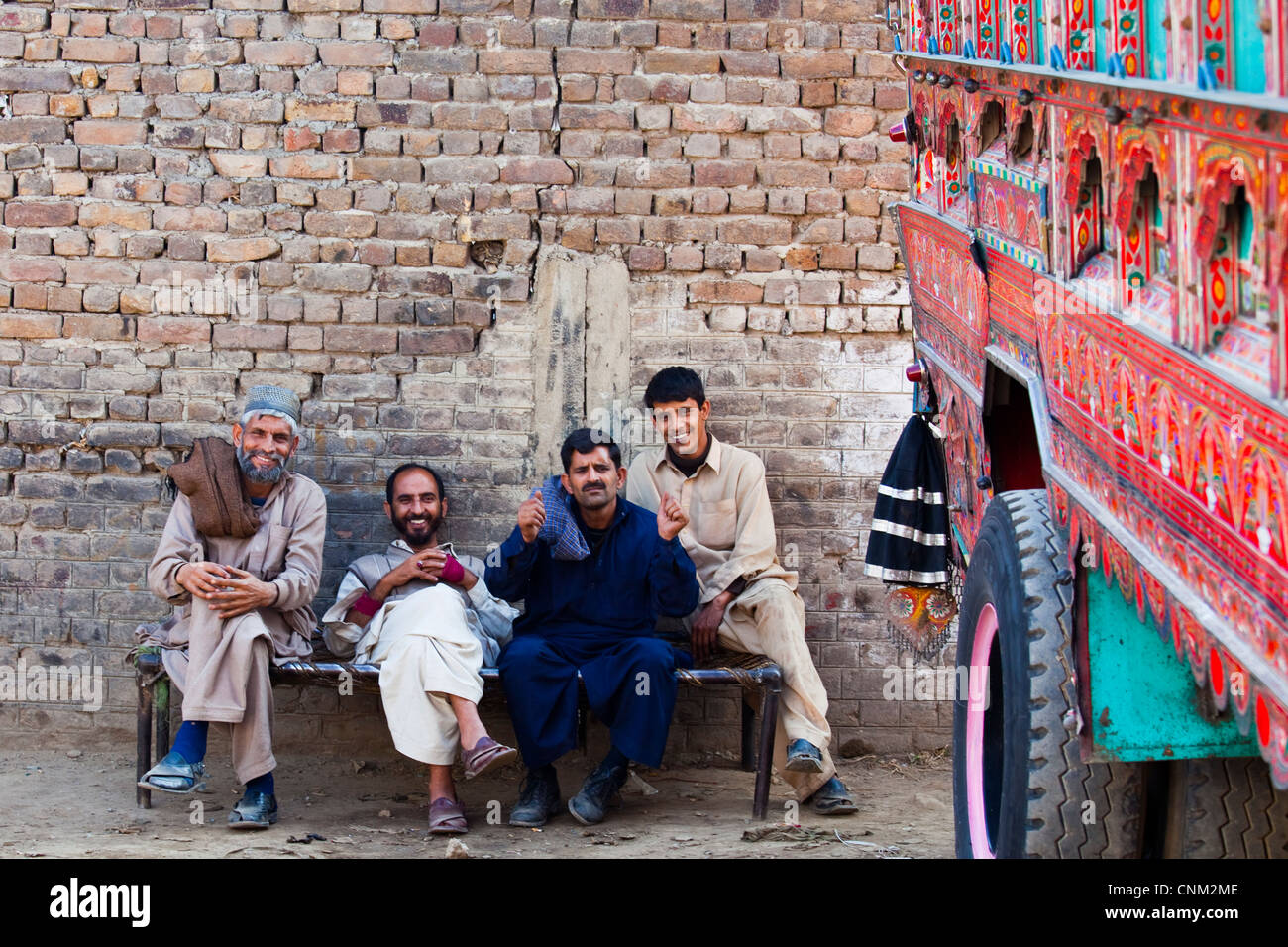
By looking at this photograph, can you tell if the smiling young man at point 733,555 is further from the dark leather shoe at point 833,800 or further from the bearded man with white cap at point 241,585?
the bearded man with white cap at point 241,585

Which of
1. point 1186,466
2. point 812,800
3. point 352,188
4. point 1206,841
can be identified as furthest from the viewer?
point 352,188

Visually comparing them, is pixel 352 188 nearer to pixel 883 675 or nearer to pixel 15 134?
pixel 15 134

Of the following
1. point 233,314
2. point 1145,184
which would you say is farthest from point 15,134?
point 1145,184

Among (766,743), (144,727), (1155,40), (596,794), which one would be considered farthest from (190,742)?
(1155,40)

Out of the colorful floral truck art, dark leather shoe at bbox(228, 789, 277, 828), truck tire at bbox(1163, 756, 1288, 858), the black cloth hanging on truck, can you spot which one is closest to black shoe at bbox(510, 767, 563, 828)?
dark leather shoe at bbox(228, 789, 277, 828)

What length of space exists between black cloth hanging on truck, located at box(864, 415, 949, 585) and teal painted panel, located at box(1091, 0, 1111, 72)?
6.92ft

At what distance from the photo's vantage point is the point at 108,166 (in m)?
5.50

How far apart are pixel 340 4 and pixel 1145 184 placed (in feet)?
12.8

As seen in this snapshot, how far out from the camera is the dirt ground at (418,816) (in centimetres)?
454

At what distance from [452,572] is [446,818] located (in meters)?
0.90

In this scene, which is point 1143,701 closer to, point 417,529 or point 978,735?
point 978,735

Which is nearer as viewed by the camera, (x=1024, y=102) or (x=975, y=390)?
(x=1024, y=102)

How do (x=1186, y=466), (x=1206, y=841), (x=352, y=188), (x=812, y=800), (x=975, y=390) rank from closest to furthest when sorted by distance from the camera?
1. (x=1186, y=466)
2. (x=1206, y=841)
3. (x=975, y=390)
4. (x=812, y=800)
5. (x=352, y=188)
